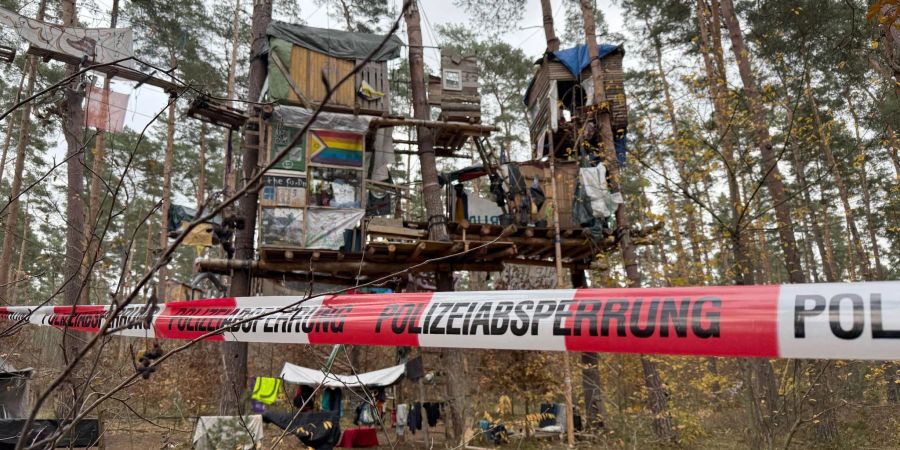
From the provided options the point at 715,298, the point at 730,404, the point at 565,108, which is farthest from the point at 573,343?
the point at 730,404

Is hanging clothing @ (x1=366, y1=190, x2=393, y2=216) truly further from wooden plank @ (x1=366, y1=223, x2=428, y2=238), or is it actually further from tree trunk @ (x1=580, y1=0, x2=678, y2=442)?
tree trunk @ (x1=580, y1=0, x2=678, y2=442)

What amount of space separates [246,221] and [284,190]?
1331mm

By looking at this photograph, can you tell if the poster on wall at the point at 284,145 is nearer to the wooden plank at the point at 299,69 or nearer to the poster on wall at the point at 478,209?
the wooden plank at the point at 299,69

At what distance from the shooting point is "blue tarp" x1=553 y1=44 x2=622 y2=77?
48.7 feet

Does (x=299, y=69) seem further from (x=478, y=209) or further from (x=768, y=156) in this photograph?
(x=768, y=156)

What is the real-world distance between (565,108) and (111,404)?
1333 centimetres

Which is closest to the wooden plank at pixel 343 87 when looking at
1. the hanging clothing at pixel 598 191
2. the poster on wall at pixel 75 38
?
the poster on wall at pixel 75 38

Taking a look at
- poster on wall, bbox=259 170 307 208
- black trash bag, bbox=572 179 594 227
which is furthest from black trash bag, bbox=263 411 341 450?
black trash bag, bbox=572 179 594 227

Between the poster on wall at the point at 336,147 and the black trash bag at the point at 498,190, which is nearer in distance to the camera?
the poster on wall at the point at 336,147

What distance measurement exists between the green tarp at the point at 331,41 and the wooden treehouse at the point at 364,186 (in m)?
0.03

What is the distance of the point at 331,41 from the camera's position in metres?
13.3

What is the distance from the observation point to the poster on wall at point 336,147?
12391 mm

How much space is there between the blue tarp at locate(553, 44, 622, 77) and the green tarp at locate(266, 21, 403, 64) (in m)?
4.71

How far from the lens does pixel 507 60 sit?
23.5 m
